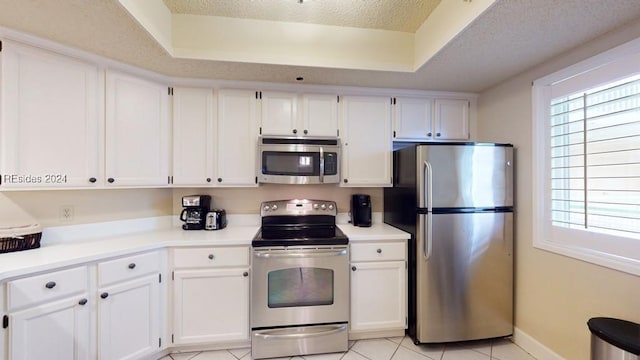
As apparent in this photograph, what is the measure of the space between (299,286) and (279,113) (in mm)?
1534

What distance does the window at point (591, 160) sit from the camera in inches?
57.5

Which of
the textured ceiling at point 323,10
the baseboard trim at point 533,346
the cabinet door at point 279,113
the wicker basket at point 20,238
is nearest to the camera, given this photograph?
the wicker basket at point 20,238

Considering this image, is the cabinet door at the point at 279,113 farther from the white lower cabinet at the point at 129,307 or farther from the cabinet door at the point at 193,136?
the white lower cabinet at the point at 129,307

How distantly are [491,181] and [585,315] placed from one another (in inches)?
40.5

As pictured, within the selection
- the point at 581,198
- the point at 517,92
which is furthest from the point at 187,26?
the point at 581,198

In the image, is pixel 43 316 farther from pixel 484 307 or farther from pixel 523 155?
pixel 523 155

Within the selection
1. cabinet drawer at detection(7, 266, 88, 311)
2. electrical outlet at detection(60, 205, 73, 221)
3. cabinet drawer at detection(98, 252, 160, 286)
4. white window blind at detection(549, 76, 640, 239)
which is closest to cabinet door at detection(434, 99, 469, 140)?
white window blind at detection(549, 76, 640, 239)

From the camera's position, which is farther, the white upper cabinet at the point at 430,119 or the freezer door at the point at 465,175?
the white upper cabinet at the point at 430,119

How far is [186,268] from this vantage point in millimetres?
1951

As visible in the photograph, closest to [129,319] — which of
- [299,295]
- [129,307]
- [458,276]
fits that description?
[129,307]

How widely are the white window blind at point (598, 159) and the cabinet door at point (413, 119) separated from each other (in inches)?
37.1

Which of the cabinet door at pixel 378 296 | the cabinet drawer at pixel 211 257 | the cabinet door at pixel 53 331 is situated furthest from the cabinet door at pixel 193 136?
the cabinet door at pixel 378 296

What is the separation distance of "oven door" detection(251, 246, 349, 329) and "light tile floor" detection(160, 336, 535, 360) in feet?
0.87

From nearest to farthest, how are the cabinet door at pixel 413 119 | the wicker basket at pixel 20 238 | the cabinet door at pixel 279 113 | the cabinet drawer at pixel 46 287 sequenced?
the cabinet drawer at pixel 46 287
the wicker basket at pixel 20 238
the cabinet door at pixel 279 113
the cabinet door at pixel 413 119
